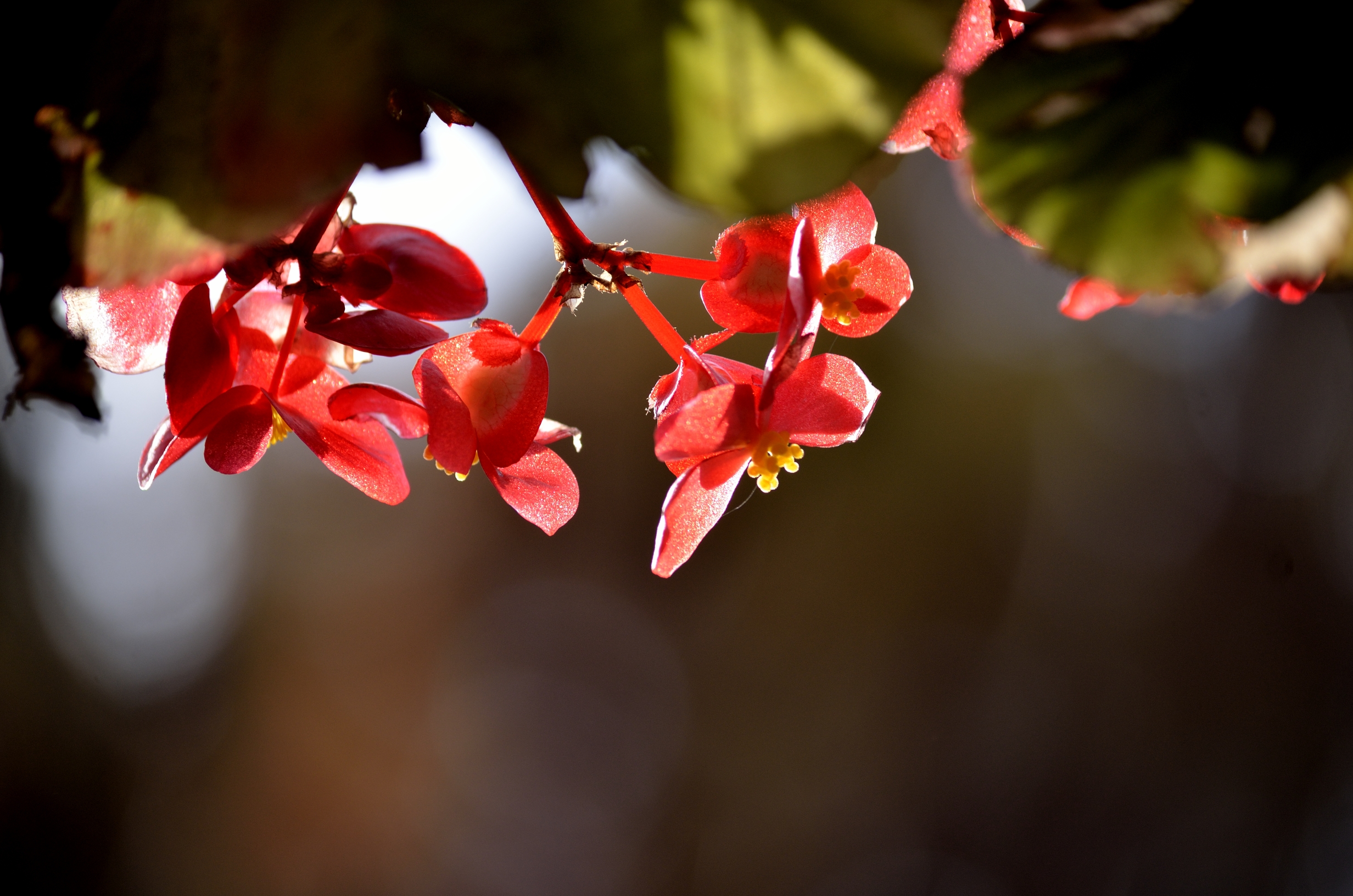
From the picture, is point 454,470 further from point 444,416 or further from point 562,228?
point 562,228

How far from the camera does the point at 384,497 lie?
0.43 m

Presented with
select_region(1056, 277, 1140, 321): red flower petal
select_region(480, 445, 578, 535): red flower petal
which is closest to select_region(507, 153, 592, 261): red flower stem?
select_region(480, 445, 578, 535): red flower petal

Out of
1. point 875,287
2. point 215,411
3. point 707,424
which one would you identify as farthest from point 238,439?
point 875,287

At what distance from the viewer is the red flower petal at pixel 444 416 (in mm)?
369

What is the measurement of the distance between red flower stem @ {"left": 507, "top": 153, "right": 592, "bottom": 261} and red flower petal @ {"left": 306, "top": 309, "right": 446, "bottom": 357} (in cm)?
8

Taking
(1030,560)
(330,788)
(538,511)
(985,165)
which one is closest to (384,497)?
(538,511)

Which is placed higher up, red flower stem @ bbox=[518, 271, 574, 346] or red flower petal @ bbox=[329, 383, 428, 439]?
red flower stem @ bbox=[518, 271, 574, 346]

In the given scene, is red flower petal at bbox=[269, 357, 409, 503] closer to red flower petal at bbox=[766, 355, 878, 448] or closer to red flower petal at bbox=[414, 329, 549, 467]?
red flower petal at bbox=[414, 329, 549, 467]

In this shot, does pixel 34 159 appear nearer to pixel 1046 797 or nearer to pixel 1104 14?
pixel 1104 14

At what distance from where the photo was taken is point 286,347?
0.41m

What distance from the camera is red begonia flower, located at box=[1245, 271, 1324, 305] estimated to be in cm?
28

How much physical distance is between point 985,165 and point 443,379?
0.24m

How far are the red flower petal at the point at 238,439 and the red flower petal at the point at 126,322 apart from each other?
0.16ft

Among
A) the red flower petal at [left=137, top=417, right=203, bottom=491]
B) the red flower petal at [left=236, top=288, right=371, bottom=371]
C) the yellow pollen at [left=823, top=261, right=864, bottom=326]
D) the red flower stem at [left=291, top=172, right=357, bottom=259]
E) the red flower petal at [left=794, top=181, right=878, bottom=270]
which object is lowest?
the red flower petal at [left=137, top=417, right=203, bottom=491]
